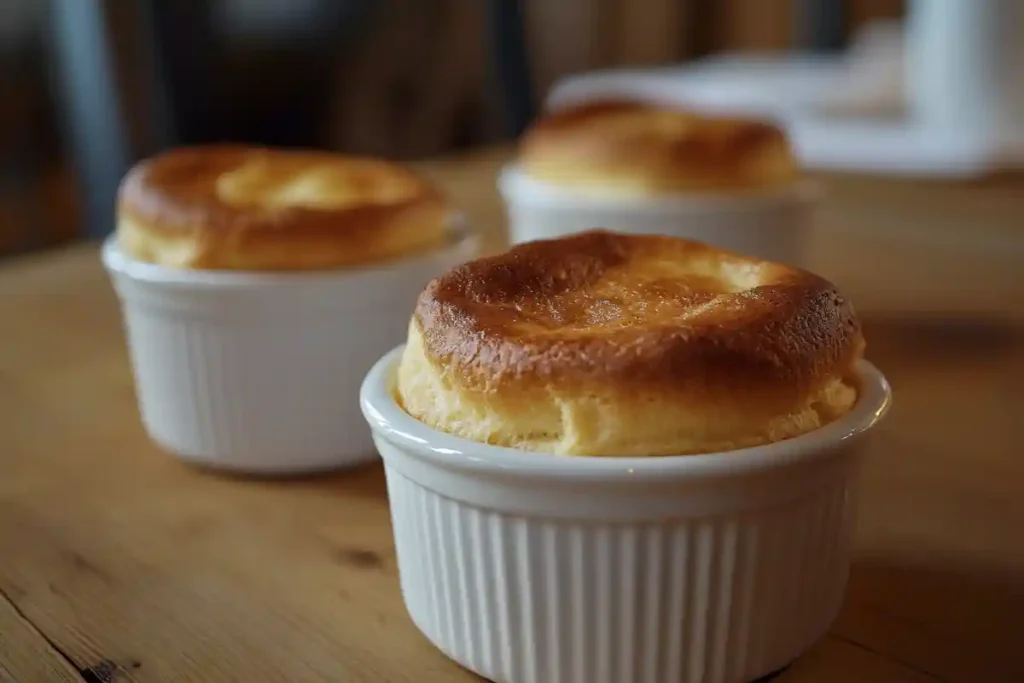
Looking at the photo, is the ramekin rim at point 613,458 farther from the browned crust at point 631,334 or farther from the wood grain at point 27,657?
the wood grain at point 27,657

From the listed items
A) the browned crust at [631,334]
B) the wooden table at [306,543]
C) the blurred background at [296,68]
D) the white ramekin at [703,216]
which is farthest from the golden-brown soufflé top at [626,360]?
the blurred background at [296,68]

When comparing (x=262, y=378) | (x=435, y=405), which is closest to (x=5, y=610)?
(x=262, y=378)

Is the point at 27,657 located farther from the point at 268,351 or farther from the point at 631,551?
the point at 631,551

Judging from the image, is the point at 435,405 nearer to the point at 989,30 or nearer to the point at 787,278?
the point at 787,278

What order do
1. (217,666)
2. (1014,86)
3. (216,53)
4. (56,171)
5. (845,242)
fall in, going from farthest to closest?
(216,53), (56,171), (1014,86), (845,242), (217,666)

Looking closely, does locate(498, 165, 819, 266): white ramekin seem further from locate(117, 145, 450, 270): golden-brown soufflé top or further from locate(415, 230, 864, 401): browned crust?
locate(415, 230, 864, 401): browned crust

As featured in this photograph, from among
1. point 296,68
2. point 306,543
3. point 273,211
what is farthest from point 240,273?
point 296,68
